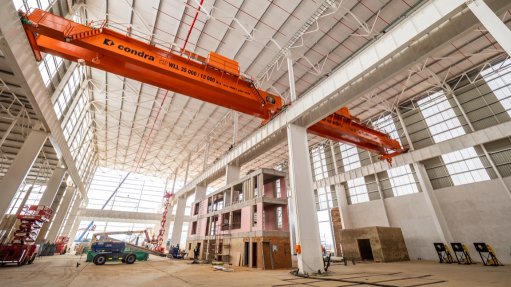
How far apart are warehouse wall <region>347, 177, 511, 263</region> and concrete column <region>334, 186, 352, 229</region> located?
10.1 feet

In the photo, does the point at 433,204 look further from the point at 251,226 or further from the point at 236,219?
the point at 236,219

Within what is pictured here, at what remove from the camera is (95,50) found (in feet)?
29.0

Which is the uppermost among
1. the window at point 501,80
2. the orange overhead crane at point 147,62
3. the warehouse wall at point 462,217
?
the window at point 501,80

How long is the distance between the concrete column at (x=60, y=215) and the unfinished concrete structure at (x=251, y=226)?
55.0ft

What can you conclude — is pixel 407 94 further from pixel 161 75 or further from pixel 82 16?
pixel 82 16

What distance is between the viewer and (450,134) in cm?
1891

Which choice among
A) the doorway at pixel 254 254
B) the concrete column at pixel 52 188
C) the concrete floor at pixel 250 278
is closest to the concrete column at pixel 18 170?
the concrete floor at pixel 250 278

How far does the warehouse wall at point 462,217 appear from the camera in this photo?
15164 millimetres

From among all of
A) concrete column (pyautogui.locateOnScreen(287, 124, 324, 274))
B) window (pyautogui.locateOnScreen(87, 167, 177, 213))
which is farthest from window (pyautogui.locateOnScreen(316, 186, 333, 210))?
window (pyautogui.locateOnScreen(87, 167, 177, 213))

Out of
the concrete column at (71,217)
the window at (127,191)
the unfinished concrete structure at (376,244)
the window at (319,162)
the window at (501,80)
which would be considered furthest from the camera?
the window at (127,191)

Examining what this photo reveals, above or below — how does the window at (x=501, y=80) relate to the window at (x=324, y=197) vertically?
above

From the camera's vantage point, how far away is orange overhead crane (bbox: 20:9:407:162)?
8297mm

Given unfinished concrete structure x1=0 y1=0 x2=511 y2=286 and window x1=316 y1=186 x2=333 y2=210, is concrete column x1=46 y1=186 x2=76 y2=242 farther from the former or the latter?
window x1=316 y1=186 x2=333 y2=210

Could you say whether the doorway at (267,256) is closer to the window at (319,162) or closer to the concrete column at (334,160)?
the concrete column at (334,160)
